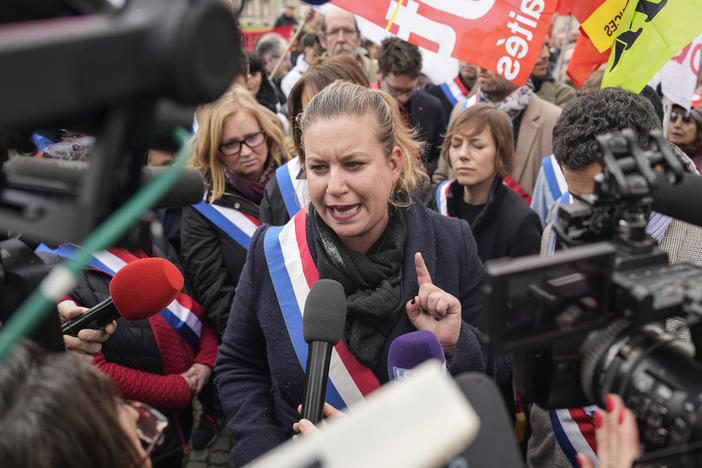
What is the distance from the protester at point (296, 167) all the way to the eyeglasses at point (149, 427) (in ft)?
5.72

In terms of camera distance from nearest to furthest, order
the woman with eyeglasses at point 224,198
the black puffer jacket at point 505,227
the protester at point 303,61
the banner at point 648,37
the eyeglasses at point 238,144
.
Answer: the banner at point 648,37
the black puffer jacket at point 505,227
the woman with eyeglasses at point 224,198
the eyeglasses at point 238,144
the protester at point 303,61

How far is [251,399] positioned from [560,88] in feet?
14.3

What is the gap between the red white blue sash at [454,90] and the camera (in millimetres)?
5723

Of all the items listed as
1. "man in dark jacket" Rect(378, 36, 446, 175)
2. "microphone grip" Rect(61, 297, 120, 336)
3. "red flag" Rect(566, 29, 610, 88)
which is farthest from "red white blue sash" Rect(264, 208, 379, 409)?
"man in dark jacket" Rect(378, 36, 446, 175)

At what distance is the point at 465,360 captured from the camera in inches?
67.9

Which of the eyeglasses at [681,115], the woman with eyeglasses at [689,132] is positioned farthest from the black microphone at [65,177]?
the eyeglasses at [681,115]

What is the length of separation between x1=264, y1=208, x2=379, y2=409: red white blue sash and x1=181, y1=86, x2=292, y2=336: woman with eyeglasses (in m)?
1.10

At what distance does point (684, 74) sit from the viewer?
11.5ft

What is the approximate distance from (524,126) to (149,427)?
3.54 metres

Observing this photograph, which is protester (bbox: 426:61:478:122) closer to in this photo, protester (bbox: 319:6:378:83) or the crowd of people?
protester (bbox: 319:6:378:83)

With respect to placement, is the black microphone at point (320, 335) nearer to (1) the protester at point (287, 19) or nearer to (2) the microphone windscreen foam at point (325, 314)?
(2) the microphone windscreen foam at point (325, 314)

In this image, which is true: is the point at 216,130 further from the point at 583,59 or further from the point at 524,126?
the point at 583,59

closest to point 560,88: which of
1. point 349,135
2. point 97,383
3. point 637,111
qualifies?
point 637,111

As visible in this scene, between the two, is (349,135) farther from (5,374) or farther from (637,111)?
(5,374)
